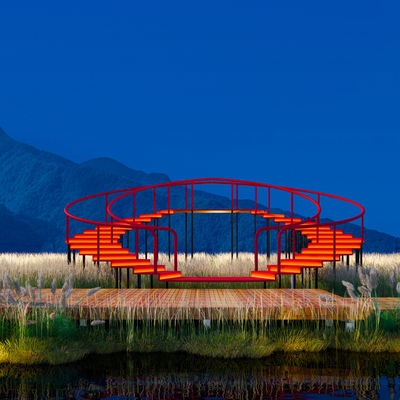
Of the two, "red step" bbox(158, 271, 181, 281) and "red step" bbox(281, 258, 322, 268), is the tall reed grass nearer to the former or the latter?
"red step" bbox(281, 258, 322, 268)

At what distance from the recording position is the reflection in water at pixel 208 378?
3.92m

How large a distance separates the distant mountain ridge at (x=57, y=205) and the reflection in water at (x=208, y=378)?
221ft

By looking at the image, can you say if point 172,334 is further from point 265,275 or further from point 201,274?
point 201,274

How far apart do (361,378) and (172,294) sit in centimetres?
344

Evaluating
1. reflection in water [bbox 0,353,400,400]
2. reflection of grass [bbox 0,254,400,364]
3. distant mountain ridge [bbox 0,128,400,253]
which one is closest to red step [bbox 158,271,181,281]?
reflection of grass [bbox 0,254,400,364]

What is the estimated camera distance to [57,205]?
98250 millimetres

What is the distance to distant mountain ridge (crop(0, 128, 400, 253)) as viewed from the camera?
83.2m

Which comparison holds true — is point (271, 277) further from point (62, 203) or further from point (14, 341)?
point (62, 203)

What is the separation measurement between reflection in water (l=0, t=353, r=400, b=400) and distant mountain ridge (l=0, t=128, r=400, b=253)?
2653 inches

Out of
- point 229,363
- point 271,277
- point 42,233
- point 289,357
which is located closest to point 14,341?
point 229,363

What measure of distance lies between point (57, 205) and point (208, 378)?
99074mm

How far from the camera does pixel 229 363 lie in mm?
4828

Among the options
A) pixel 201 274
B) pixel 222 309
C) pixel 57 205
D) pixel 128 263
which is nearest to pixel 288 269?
pixel 201 274

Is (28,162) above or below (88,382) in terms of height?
above
